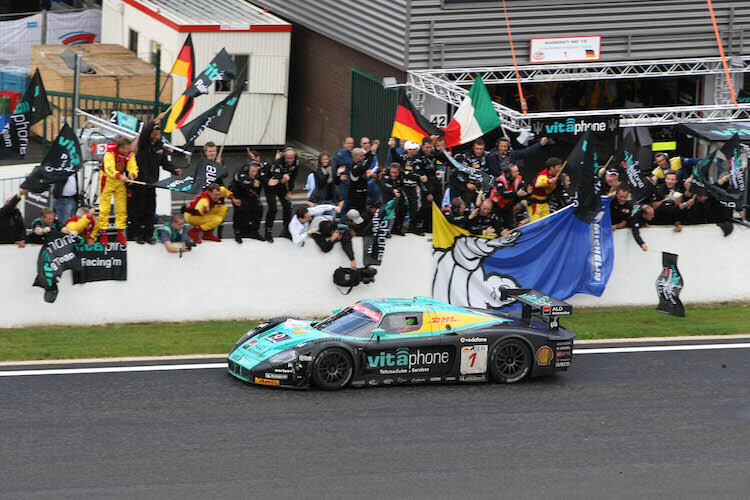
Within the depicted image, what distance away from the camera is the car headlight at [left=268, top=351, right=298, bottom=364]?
14.4 m

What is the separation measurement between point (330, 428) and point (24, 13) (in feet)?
77.5

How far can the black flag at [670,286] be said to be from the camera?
18.8 meters

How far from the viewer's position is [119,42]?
104 ft

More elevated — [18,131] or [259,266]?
[18,131]

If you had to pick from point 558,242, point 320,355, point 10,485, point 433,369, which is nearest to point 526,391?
point 433,369

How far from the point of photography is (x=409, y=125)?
65.9ft

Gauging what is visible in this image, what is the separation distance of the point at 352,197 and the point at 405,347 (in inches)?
191

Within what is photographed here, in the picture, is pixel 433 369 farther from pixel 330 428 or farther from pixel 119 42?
pixel 119 42

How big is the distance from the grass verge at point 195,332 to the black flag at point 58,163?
2.14 m

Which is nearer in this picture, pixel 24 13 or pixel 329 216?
pixel 329 216

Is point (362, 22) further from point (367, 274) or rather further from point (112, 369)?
point (112, 369)

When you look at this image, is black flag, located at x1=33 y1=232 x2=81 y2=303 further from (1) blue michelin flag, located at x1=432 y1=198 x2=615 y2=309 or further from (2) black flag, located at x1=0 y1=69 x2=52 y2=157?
(1) blue michelin flag, located at x1=432 y1=198 x2=615 y2=309

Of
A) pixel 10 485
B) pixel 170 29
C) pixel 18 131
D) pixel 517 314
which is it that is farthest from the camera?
pixel 170 29

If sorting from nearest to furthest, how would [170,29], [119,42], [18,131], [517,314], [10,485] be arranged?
[10,485] < [517,314] < [18,131] < [170,29] < [119,42]
